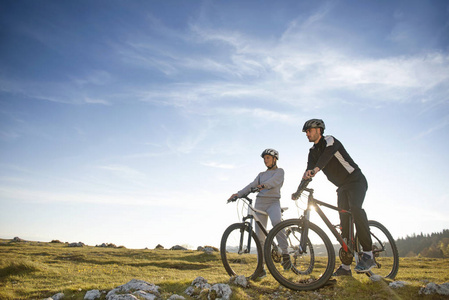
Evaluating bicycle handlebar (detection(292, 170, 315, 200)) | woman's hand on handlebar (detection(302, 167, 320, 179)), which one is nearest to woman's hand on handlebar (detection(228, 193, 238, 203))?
bicycle handlebar (detection(292, 170, 315, 200))

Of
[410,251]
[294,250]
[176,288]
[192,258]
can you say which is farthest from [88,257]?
[410,251]

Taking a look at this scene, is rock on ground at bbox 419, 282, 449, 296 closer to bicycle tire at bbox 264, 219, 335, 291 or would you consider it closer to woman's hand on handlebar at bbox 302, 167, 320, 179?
bicycle tire at bbox 264, 219, 335, 291

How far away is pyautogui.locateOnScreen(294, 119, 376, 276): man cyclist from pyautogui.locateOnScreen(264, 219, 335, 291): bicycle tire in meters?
1.12

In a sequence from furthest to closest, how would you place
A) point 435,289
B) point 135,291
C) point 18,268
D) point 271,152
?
1. point 18,268
2. point 271,152
3. point 135,291
4. point 435,289

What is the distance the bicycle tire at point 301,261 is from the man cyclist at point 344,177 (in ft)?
3.66

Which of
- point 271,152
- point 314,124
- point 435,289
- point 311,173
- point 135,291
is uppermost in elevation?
point 314,124

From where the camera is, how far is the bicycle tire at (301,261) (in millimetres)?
5363

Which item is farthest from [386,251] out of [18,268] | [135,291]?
[18,268]

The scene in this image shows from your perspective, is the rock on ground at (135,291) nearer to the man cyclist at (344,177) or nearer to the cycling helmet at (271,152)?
the man cyclist at (344,177)

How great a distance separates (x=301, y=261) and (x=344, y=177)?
7.55 ft

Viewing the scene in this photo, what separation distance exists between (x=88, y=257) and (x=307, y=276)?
25.8m

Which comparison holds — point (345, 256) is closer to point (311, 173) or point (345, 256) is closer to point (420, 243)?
point (311, 173)

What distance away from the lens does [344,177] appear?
662cm

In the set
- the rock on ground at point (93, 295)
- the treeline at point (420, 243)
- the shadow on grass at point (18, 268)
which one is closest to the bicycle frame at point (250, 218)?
the rock on ground at point (93, 295)
